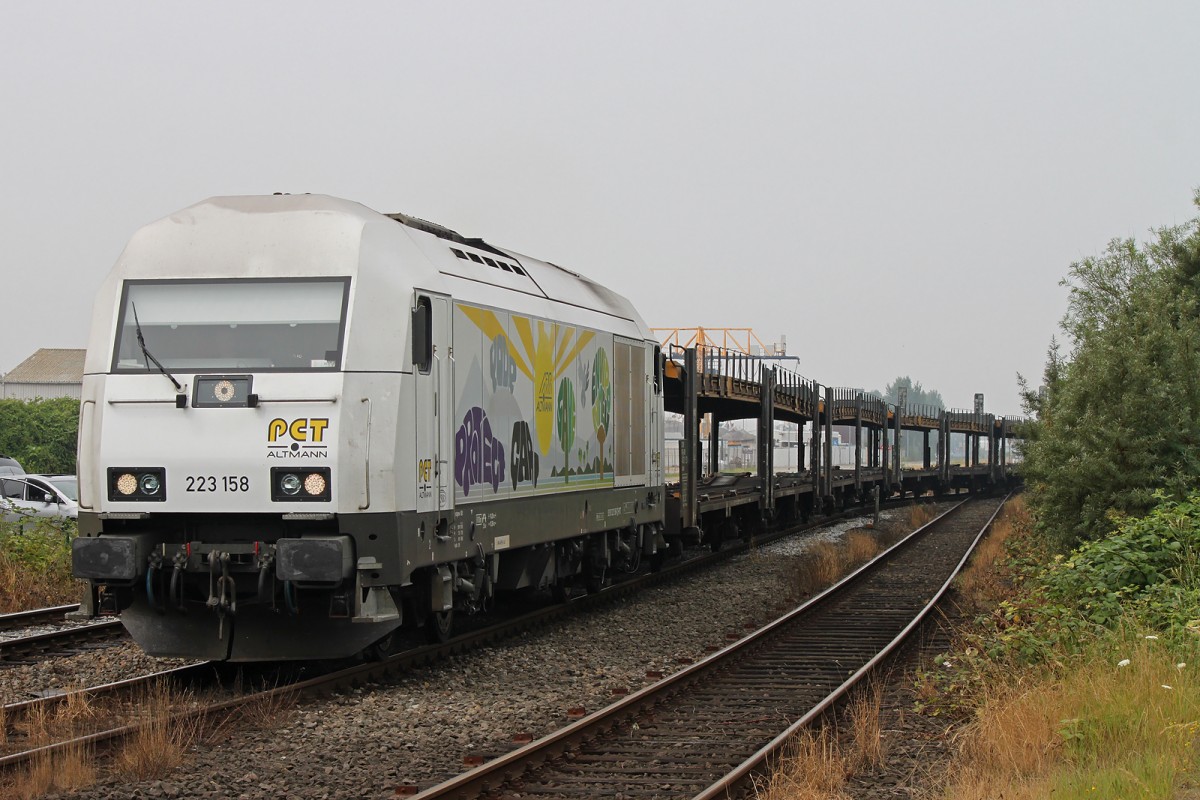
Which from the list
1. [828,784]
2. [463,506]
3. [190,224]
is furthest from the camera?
[463,506]

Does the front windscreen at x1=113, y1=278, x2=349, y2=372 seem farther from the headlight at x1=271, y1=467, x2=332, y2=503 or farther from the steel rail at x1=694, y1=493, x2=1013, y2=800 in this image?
the steel rail at x1=694, y1=493, x2=1013, y2=800

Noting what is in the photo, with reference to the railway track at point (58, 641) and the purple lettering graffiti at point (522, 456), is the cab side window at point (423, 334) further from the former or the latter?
the railway track at point (58, 641)

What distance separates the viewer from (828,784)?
Answer: 7078 mm

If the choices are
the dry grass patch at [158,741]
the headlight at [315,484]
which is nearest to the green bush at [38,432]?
the headlight at [315,484]

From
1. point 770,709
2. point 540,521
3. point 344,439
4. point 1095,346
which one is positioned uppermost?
point 1095,346

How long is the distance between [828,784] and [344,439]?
4.33m

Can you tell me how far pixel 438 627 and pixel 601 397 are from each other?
14.3ft

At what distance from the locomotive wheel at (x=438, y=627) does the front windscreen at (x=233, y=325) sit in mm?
3088

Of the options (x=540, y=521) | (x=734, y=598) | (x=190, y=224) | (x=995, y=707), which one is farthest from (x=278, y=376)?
(x=734, y=598)

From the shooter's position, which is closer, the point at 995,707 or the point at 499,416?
the point at 995,707

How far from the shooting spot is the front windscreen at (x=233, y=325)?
9.62 metres

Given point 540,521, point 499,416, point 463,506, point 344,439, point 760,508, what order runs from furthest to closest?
point 760,508, point 540,521, point 499,416, point 463,506, point 344,439

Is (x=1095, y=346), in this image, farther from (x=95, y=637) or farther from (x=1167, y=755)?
(x=95, y=637)

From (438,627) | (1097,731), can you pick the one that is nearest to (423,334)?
(438,627)
